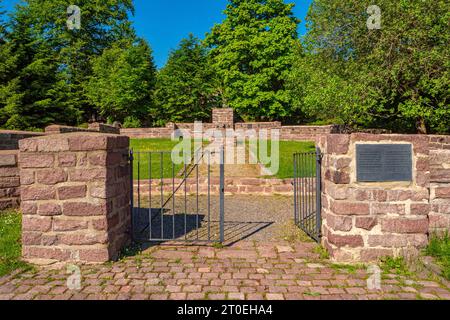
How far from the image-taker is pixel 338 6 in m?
13.6

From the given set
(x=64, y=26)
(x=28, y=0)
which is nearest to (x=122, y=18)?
(x=64, y=26)

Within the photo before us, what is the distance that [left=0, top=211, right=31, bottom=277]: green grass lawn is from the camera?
4.06 m

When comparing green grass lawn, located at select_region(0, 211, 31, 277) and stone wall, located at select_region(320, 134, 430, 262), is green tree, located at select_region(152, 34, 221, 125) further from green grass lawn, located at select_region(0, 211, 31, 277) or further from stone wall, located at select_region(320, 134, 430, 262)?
stone wall, located at select_region(320, 134, 430, 262)

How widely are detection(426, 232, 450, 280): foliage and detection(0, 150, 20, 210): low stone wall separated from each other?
8199mm

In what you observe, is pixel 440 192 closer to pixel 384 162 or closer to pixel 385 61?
pixel 384 162

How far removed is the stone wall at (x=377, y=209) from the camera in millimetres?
4266

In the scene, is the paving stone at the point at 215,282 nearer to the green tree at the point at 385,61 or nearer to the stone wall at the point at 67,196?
the stone wall at the point at 67,196

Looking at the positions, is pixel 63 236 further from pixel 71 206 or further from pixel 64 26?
pixel 64 26

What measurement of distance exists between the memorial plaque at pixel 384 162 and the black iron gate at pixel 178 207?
2145 millimetres

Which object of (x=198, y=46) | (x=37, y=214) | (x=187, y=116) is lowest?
(x=37, y=214)

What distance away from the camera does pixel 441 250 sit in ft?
13.8

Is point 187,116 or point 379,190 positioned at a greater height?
point 187,116

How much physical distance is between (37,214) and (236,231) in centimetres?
346

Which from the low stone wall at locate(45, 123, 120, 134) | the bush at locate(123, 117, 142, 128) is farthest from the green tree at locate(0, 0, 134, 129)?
the low stone wall at locate(45, 123, 120, 134)
